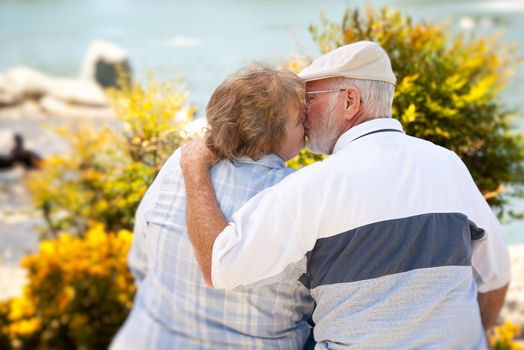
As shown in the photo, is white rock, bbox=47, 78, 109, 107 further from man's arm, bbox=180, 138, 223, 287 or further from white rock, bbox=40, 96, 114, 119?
man's arm, bbox=180, 138, 223, 287

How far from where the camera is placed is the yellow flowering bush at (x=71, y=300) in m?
3.33

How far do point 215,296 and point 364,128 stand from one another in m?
0.67

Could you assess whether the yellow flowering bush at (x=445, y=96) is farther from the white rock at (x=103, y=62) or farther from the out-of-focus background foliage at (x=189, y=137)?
the white rock at (x=103, y=62)

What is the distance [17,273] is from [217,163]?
3848 mm

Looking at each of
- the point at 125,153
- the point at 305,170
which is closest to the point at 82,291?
the point at 125,153

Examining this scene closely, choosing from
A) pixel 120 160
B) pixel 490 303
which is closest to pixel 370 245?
pixel 490 303

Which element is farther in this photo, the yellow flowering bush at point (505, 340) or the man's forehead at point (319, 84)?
the yellow flowering bush at point (505, 340)

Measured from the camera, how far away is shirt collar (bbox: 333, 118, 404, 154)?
1842 mm

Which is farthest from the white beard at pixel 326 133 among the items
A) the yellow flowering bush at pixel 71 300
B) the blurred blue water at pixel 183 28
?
the blurred blue water at pixel 183 28

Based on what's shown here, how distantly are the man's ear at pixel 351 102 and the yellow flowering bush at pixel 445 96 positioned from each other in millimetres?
555

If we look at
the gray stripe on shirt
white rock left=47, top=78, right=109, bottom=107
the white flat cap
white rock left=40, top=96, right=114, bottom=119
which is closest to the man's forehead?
the white flat cap

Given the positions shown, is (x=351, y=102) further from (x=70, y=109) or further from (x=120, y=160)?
(x=70, y=109)

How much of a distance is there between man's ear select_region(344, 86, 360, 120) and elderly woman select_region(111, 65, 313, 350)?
14cm

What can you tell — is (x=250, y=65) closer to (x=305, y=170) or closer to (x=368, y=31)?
(x=305, y=170)
